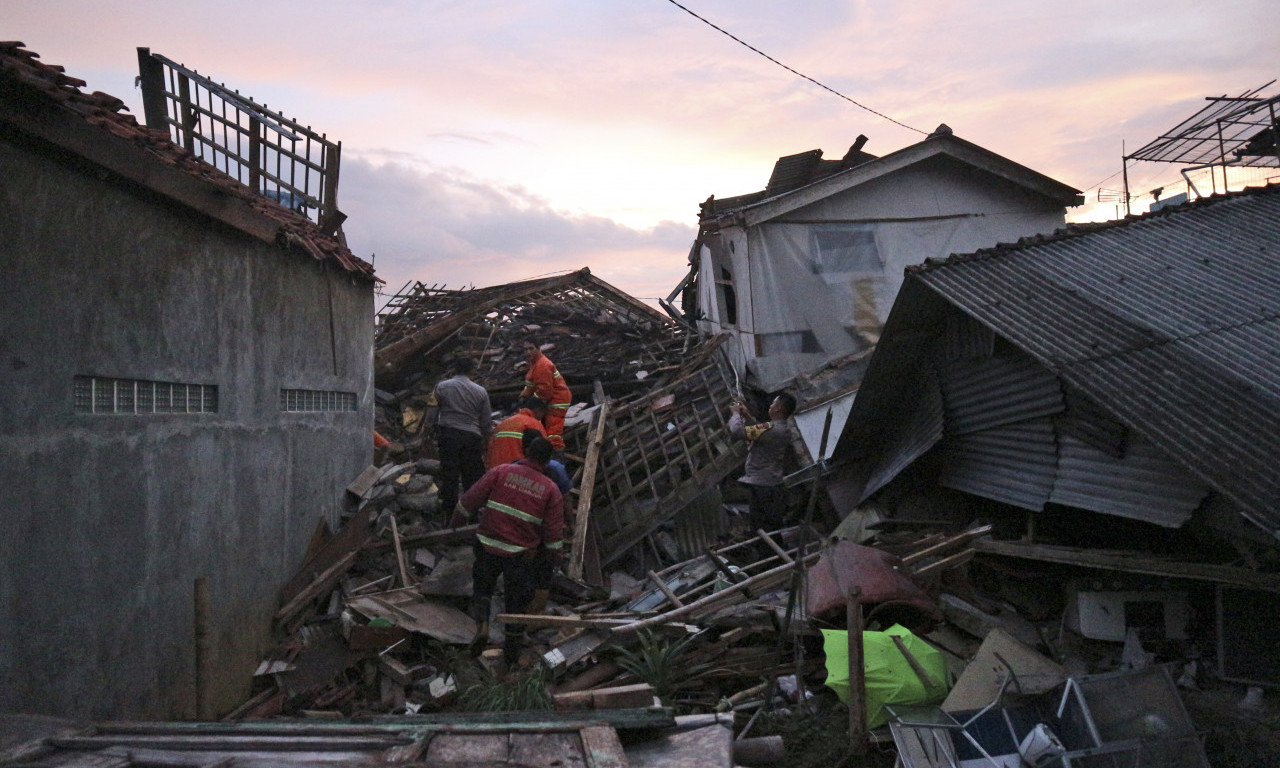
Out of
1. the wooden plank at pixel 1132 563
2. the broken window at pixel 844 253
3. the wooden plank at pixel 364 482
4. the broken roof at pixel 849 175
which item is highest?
the broken roof at pixel 849 175

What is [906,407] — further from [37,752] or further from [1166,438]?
[37,752]

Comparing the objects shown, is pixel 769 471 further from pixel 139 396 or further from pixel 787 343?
pixel 139 396

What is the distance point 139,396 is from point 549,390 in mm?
5392

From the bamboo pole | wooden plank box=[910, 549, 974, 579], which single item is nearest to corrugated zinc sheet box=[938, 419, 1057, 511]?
wooden plank box=[910, 549, 974, 579]

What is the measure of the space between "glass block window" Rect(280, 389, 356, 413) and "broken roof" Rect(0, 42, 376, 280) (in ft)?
5.13

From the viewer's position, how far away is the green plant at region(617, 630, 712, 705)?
6.74m

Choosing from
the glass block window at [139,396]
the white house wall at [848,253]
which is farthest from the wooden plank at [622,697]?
the white house wall at [848,253]

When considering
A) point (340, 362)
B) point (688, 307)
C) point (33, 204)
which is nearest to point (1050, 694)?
point (33, 204)

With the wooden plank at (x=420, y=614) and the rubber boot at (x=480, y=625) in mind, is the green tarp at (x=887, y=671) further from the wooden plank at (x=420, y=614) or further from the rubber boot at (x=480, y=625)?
the wooden plank at (x=420, y=614)

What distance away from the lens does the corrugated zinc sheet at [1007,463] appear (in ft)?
22.8

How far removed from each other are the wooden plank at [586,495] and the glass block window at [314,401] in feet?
10.0

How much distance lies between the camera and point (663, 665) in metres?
6.79

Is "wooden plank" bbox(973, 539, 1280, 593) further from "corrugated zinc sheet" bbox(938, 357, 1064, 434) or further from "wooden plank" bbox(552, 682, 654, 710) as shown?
"wooden plank" bbox(552, 682, 654, 710)

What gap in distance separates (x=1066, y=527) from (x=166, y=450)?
7.17 meters
